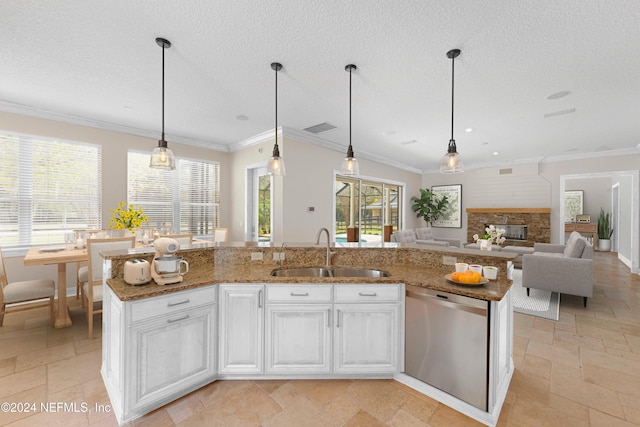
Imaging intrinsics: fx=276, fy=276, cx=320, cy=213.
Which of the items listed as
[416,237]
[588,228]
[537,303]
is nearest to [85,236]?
[537,303]

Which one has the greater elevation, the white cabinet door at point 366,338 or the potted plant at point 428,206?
the potted plant at point 428,206

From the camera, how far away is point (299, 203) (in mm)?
4957

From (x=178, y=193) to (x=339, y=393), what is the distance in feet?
15.6

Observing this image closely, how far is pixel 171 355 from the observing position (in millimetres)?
1905

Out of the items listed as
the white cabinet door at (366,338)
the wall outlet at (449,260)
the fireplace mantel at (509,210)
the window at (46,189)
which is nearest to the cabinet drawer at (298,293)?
the white cabinet door at (366,338)

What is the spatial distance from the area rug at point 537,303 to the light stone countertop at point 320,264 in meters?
1.60

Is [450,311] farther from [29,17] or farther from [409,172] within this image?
[409,172]

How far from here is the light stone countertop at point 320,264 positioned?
190cm

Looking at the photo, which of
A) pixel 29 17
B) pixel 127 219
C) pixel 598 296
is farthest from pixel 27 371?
pixel 598 296

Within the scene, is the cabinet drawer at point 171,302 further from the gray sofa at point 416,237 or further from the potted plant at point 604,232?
the potted plant at point 604,232

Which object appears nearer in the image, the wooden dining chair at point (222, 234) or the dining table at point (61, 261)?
the dining table at point (61, 261)

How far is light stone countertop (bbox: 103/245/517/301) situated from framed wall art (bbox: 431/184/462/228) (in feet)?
21.2

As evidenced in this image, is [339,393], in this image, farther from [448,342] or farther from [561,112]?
[561,112]

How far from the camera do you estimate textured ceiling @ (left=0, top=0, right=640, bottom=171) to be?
1.99m
